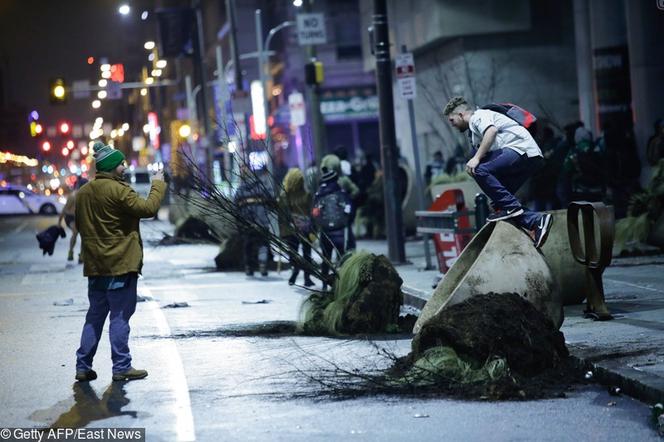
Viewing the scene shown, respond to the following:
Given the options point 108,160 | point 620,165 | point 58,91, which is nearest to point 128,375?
point 108,160

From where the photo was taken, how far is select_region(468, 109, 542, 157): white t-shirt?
38.6 ft

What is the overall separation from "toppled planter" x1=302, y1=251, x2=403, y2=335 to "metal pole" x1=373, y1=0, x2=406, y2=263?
713 cm

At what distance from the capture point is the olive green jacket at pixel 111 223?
10211mm

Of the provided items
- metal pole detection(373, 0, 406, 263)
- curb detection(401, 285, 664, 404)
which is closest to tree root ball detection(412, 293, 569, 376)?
curb detection(401, 285, 664, 404)

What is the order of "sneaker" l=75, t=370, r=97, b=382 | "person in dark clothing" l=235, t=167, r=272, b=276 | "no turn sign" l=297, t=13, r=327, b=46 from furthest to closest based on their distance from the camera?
"no turn sign" l=297, t=13, r=327, b=46 → "person in dark clothing" l=235, t=167, r=272, b=276 → "sneaker" l=75, t=370, r=97, b=382

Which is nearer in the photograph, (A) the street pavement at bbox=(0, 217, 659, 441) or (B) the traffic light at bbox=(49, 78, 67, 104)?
(A) the street pavement at bbox=(0, 217, 659, 441)

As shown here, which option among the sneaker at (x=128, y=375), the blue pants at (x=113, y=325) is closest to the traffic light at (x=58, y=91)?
the blue pants at (x=113, y=325)

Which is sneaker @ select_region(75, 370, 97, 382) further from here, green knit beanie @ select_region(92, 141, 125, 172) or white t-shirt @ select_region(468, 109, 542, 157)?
white t-shirt @ select_region(468, 109, 542, 157)

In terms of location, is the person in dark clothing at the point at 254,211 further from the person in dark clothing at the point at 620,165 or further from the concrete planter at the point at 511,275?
the person in dark clothing at the point at 620,165

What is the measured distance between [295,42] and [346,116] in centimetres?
450

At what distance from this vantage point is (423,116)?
39344 millimetres

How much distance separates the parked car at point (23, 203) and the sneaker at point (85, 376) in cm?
5822

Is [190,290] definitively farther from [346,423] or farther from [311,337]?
[346,423]

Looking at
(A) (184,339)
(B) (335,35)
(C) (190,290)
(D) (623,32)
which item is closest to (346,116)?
(B) (335,35)
